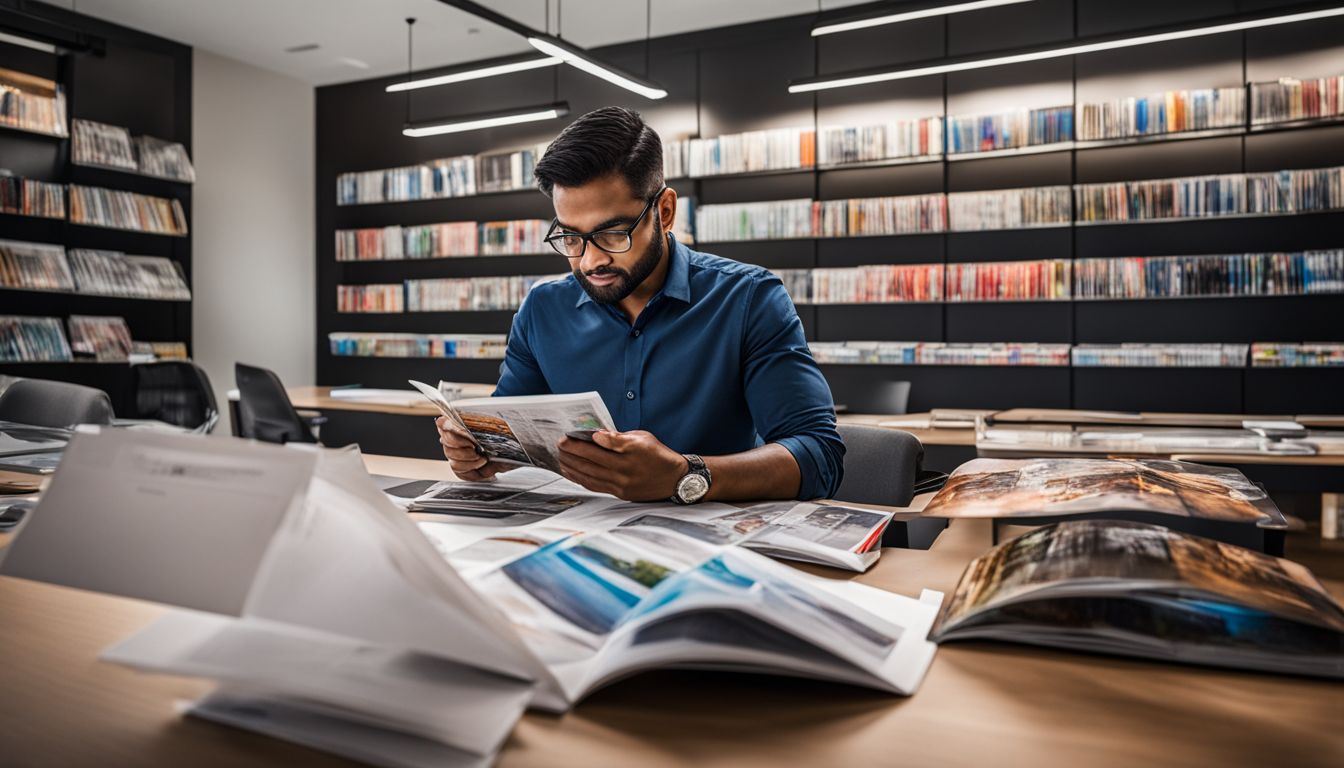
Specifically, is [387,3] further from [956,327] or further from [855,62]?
[956,327]

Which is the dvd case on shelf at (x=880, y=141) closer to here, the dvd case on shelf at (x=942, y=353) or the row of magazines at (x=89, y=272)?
the dvd case on shelf at (x=942, y=353)

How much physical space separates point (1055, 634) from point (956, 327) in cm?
510

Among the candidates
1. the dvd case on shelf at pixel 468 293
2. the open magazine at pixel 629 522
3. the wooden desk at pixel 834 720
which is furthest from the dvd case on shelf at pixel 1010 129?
the wooden desk at pixel 834 720

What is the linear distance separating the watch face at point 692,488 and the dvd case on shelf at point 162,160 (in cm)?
616

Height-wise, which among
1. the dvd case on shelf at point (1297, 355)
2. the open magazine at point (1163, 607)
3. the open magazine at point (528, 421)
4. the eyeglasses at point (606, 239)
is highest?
the eyeglasses at point (606, 239)

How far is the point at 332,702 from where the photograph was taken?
1.79 ft

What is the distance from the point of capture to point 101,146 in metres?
5.75

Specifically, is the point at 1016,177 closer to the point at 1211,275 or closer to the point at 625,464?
the point at 1211,275

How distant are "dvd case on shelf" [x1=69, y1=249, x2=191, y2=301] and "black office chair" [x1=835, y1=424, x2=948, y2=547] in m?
5.67

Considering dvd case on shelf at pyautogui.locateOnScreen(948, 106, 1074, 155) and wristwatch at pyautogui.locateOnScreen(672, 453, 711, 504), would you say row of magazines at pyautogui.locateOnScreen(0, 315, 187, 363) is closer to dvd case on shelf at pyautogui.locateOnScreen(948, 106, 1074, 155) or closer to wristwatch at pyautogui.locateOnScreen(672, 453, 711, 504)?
dvd case on shelf at pyautogui.locateOnScreen(948, 106, 1074, 155)

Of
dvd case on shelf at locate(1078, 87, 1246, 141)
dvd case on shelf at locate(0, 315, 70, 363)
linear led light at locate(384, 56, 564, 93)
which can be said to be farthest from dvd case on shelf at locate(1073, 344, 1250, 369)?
dvd case on shelf at locate(0, 315, 70, 363)

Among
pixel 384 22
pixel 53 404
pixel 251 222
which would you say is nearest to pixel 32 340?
pixel 251 222

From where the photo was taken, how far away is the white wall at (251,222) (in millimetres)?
6656

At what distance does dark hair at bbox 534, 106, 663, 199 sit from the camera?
1630 millimetres
